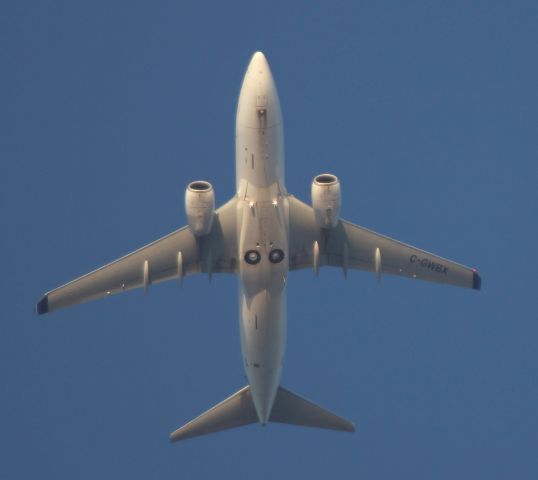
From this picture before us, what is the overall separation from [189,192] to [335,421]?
10999 mm

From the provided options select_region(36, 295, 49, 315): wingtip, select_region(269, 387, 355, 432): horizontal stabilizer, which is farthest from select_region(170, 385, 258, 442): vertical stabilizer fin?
select_region(36, 295, 49, 315): wingtip

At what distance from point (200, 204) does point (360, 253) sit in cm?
709

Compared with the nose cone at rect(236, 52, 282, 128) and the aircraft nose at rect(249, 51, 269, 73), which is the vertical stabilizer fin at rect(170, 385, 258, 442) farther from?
the aircraft nose at rect(249, 51, 269, 73)

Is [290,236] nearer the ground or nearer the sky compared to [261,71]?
nearer the ground

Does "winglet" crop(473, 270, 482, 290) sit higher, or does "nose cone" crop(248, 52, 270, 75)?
"nose cone" crop(248, 52, 270, 75)

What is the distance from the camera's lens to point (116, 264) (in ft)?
165

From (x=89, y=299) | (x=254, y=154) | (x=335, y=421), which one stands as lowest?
(x=335, y=421)

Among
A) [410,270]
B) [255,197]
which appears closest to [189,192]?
[255,197]

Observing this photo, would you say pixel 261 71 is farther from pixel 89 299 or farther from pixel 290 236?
pixel 89 299

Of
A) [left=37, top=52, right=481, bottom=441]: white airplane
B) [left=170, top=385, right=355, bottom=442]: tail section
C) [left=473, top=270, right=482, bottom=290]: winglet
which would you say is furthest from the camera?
[left=473, top=270, right=482, bottom=290]: winglet

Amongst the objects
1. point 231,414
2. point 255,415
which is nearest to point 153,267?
point 231,414

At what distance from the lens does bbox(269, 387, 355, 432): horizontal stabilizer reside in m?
52.1

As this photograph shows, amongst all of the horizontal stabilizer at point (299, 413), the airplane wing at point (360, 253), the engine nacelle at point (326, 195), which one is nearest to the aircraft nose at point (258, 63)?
the engine nacelle at point (326, 195)

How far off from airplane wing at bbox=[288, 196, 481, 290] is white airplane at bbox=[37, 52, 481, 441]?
0.04 meters
